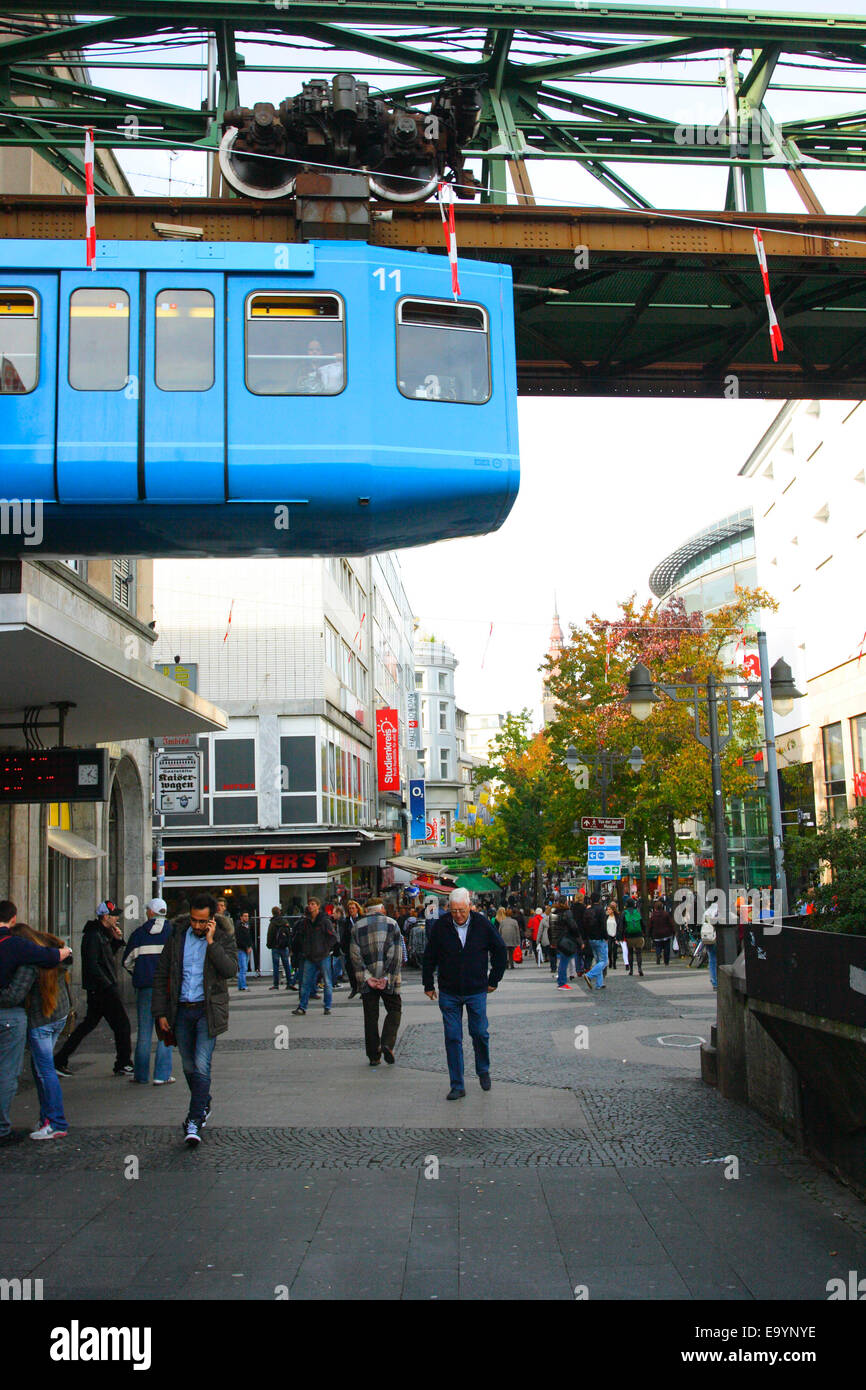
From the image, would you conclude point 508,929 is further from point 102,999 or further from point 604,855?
point 102,999

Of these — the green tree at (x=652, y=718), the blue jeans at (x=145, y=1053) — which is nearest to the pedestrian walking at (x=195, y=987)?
the blue jeans at (x=145, y=1053)

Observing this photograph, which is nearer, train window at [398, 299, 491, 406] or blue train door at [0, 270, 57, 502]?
blue train door at [0, 270, 57, 502]

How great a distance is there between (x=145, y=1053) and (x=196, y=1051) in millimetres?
2860

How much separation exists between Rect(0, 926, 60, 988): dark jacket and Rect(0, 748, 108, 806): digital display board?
186 inches

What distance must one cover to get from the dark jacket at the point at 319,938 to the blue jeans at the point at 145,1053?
18.5 feet

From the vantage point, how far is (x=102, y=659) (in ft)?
38.3

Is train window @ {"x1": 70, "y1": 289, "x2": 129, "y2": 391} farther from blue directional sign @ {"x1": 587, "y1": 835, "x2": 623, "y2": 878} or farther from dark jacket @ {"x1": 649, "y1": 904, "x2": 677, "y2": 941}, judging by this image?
dark jacket @ {"x1": 649, "y1": 904, "x2": 677, "y2": 941}

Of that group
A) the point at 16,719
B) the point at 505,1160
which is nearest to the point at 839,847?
the point at 505,1160

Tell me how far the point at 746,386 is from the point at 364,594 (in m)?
36.4

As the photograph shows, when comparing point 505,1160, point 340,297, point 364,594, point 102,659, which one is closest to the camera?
point 505,1160

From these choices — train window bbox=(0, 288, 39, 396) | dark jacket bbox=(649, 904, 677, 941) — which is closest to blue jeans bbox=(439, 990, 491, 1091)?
train window bbox=(0, 288, 39, 396)

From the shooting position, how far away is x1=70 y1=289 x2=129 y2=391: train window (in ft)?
32.3

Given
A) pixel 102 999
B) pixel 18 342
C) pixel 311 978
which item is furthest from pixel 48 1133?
pixel 311 978
